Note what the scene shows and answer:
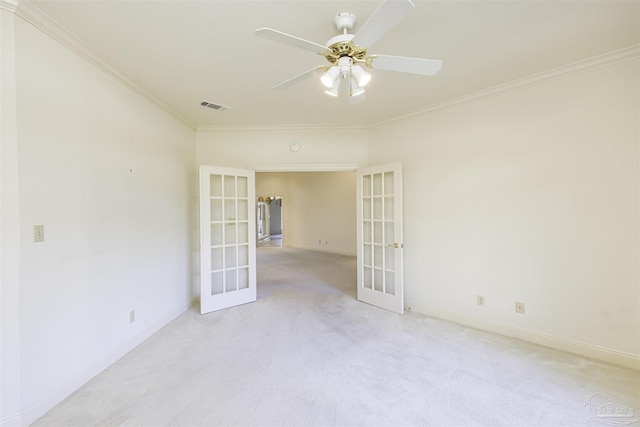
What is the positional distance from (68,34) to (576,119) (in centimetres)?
415

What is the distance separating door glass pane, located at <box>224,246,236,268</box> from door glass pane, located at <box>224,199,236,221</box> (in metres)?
0.42

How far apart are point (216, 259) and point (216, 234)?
343mm

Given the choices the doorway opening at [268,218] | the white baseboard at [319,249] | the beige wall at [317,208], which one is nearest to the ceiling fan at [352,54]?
the beige wall at [317,208]

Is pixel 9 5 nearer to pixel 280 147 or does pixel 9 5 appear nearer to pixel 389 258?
pixel 280 147

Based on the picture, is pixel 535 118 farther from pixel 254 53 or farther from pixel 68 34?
pixel 68 34

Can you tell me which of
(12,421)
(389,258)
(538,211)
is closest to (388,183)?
(389,258)

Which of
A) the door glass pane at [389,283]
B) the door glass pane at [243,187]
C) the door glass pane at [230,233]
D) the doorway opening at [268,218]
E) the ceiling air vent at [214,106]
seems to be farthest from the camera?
the doorway opening at [268,218]

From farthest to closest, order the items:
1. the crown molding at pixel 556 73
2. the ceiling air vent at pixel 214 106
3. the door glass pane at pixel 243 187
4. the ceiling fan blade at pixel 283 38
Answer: the door glass pane at pixel 243 187
the ceiling air vent at pixel 214 106
the crown molding at pixel 556 73
the ceiling fan blade at pixel 283 38

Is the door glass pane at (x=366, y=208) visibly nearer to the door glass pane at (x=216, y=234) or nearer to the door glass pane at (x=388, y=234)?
the door glass pane at (x=388, y=234)

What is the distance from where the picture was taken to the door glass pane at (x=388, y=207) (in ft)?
11.9

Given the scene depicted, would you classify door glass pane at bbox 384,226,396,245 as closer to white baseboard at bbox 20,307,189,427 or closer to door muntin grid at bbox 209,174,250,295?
door muntin grid at bbox 209,174,250,295

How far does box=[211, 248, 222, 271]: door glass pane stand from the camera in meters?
3.68
